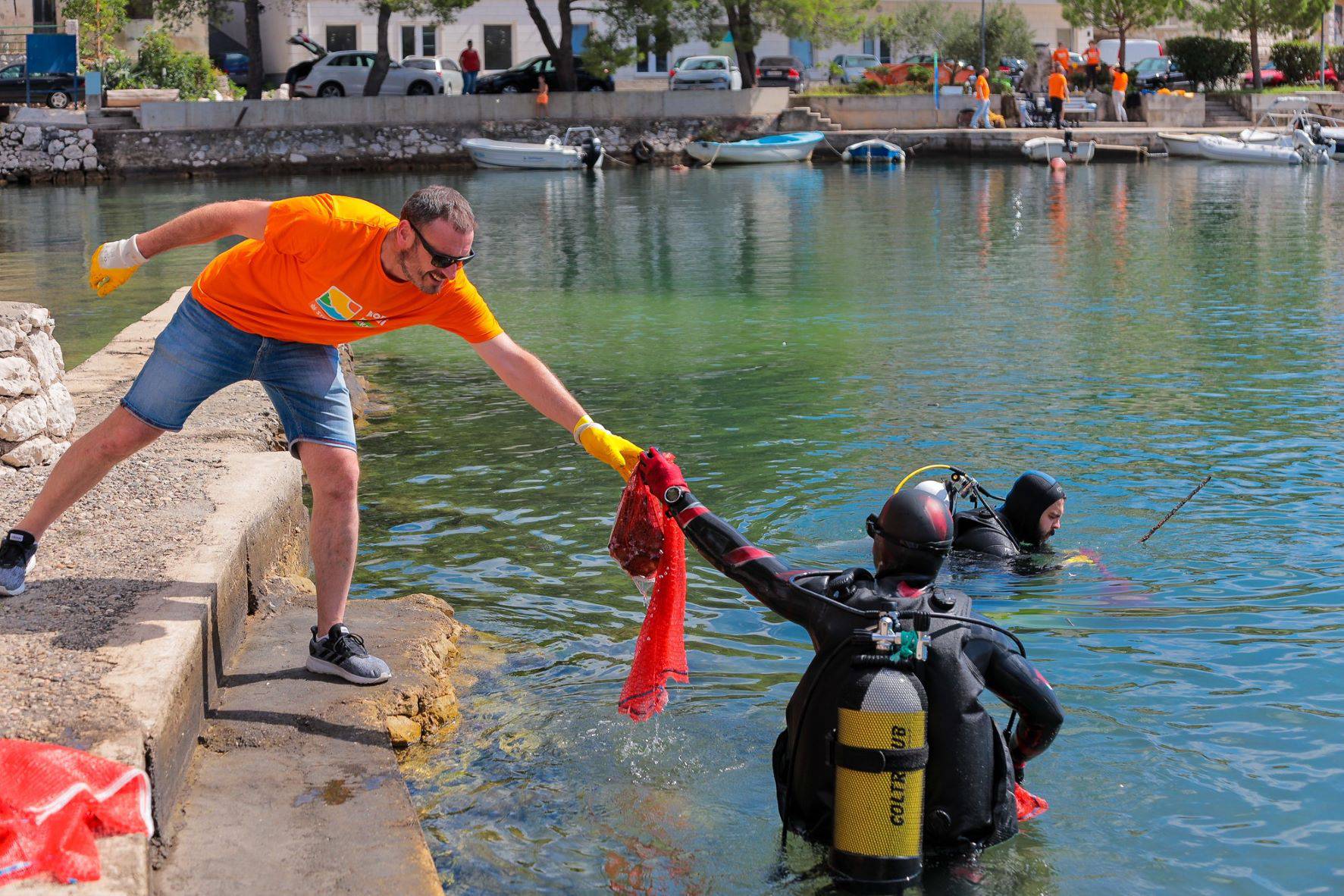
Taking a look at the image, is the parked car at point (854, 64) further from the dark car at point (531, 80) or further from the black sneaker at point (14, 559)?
the black sneaker at point (14, 559)

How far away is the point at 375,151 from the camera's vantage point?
4122 cm

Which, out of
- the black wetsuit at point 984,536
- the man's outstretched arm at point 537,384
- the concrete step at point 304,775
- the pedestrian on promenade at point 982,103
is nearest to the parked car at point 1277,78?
the pedestrian on promenade at point 982,103

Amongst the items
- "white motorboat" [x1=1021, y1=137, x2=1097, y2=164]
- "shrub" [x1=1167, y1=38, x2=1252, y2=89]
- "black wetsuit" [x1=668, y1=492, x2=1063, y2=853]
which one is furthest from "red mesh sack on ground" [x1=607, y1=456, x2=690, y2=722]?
"shrub" [x1=1167, y1=38, x2=1252, y2=89]

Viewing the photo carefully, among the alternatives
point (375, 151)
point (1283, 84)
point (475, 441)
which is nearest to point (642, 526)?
point (475, 441)

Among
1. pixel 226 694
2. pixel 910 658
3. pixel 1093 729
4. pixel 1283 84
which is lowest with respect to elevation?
pixel 1093 729

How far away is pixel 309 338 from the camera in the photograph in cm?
492

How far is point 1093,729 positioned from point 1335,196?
83.4ft

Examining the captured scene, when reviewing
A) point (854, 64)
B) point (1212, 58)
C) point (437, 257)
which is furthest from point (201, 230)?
point (854, 64)

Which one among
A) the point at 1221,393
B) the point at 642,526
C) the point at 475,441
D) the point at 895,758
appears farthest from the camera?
the point at 1221,393

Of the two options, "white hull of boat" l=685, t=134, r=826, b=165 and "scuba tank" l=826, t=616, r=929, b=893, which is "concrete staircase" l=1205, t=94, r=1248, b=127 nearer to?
"white hull of boat" l=685, t=134, r=826, b=165

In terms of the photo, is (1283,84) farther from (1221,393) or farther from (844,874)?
(844,874)

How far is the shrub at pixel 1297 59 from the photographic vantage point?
5069 centimetres

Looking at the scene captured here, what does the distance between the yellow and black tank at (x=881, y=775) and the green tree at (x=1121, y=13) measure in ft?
155

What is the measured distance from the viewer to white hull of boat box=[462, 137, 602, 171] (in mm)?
39719
